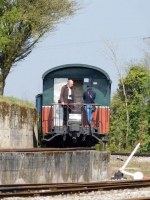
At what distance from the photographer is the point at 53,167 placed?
59.3 ft

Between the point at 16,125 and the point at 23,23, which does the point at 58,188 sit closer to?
the point at 16,125

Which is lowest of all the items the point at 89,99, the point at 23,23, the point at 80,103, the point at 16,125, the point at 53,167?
the point at 53,167

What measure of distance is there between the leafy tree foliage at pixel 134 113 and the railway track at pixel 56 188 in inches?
724

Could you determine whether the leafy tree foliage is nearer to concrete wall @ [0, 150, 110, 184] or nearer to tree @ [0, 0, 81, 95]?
tree @ [0, 0, 81, 95]

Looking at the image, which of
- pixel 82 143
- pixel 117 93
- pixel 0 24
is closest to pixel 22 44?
pixel 0 24

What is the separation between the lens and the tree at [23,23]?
37.2m

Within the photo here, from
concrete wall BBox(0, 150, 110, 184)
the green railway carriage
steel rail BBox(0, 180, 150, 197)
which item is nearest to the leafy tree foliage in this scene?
the green railway carriage

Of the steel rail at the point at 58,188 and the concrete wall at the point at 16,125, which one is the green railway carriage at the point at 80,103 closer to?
the concrete wall at the point at 16,125

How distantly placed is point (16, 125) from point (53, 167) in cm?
595

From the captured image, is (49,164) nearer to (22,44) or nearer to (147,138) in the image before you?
(147,138)

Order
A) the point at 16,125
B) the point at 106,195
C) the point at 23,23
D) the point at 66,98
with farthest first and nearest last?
the point at 23,23 < the point at 16,125 < the point at 66,98 < the point at 106,195

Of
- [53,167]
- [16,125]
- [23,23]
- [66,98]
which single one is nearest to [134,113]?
[23,23]

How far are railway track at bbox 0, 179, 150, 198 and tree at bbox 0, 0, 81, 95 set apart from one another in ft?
70.3

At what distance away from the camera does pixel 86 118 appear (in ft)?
78.4
